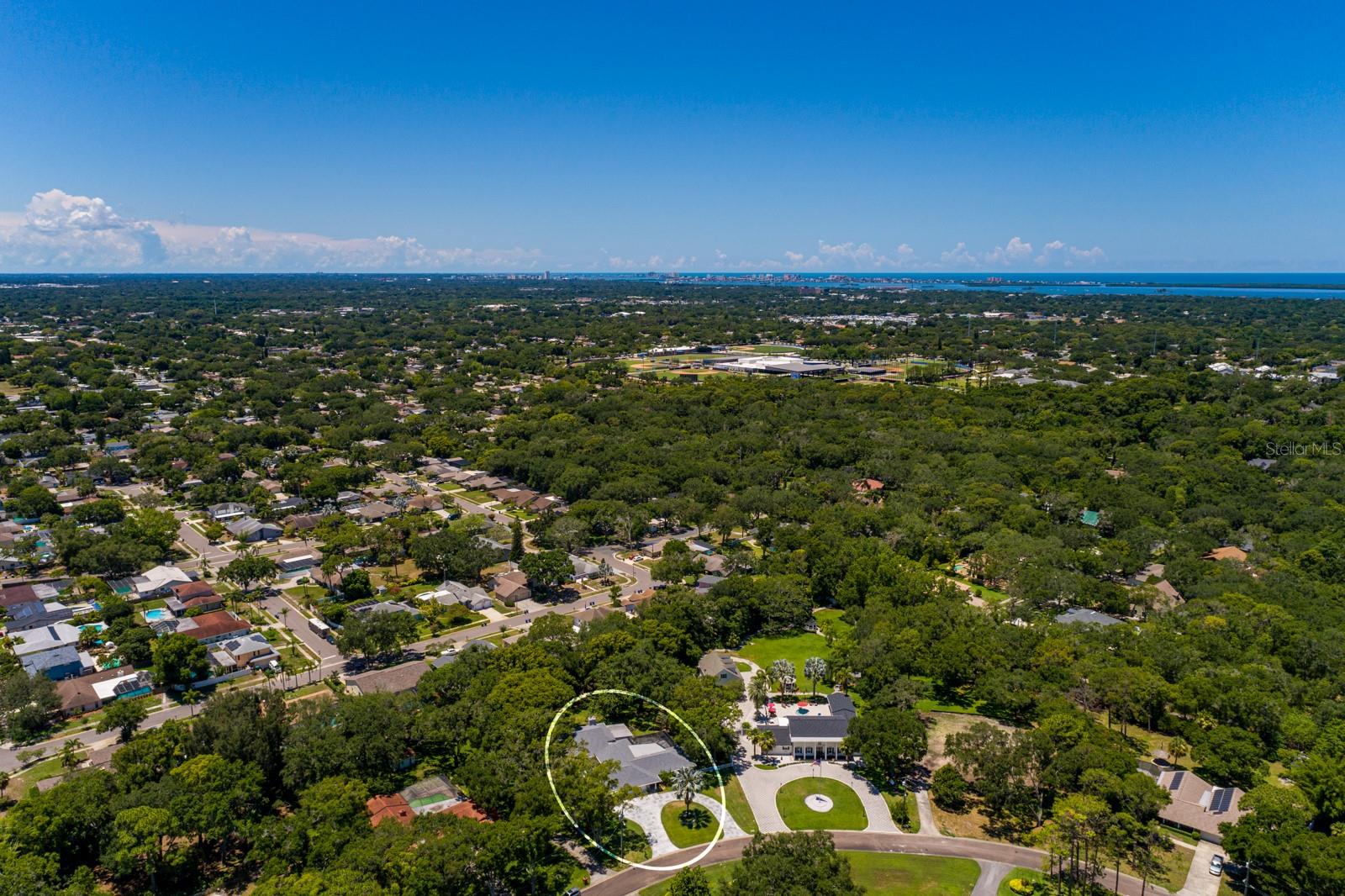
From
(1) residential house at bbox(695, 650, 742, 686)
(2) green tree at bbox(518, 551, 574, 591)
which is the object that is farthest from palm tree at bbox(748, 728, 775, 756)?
(2) green tree at bbox(518, 551, 574, 591)

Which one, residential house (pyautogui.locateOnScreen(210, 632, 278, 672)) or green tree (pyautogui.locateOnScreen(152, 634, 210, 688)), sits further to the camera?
residential house (pyautogui.locateOnScreen(210, 632, 278, 672))

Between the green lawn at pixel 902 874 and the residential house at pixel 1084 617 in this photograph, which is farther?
the residential house at pixel 1084 617

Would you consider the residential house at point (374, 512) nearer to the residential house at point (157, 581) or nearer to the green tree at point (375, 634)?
the residential house at point (157, 581)

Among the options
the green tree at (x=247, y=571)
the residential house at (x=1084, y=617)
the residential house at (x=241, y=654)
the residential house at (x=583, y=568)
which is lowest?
the residential house at (x=583, y=568)

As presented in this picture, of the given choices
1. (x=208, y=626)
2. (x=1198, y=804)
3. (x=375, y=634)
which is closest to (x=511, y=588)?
(x=375, y=634)

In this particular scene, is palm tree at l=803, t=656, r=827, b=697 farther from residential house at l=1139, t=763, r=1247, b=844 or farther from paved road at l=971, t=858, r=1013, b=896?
residential house at l=1139, t=763, r=1247, b=844

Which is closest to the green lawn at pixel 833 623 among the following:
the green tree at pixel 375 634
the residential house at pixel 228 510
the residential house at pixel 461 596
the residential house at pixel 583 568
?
the residential house at pixel 583 568

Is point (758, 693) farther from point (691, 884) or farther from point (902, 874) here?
point (691, 884)
